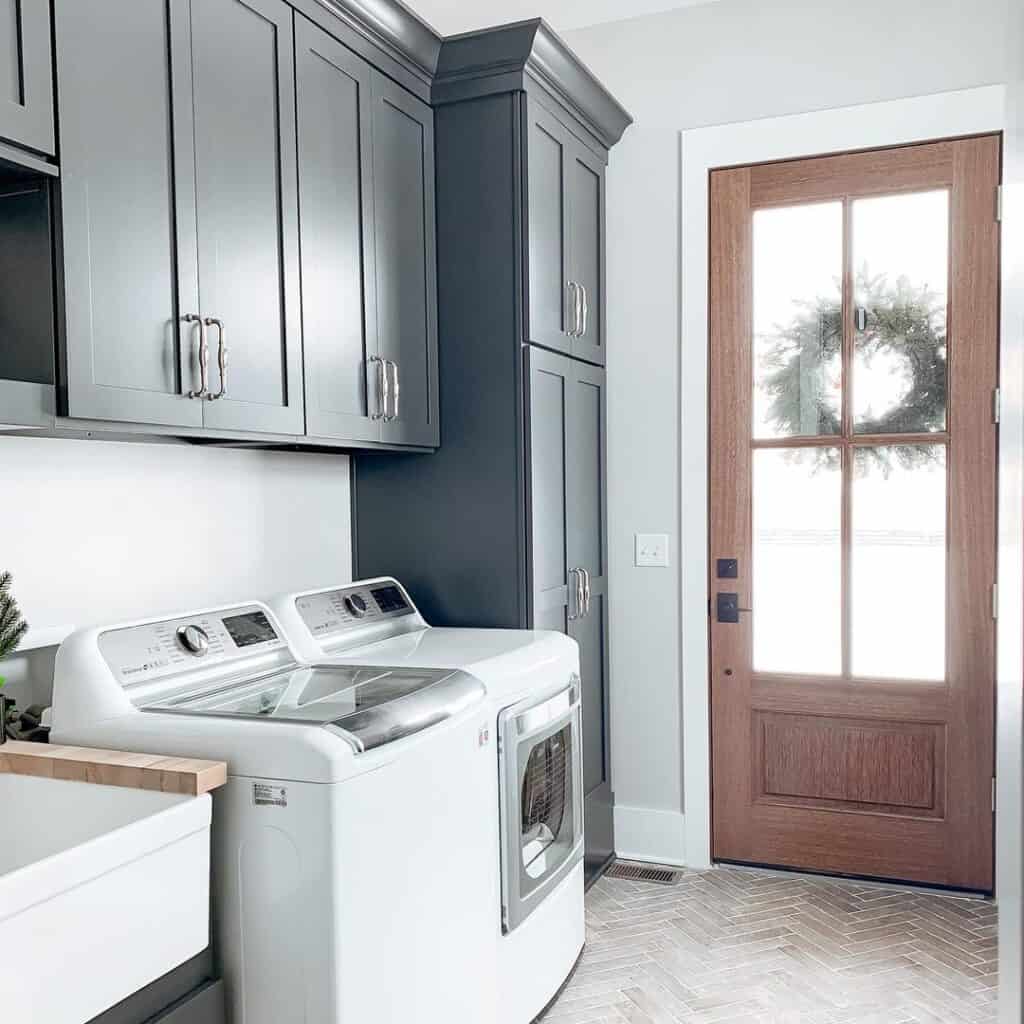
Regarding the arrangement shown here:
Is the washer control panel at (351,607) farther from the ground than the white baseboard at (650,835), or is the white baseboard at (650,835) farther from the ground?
the washer control panel at (351,607)

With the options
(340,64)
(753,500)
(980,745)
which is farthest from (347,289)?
(980,745)

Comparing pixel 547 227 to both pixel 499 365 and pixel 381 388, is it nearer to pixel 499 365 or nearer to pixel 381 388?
pixel 499 365

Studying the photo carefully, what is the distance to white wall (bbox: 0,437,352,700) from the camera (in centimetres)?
197

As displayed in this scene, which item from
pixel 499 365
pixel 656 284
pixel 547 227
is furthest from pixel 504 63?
pixel 656 284

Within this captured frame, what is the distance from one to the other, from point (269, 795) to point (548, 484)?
4.79ft

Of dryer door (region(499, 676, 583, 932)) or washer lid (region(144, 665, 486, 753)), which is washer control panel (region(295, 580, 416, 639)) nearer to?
washer lid (region(144, 665, 486, 753))

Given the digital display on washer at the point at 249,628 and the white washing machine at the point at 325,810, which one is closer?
the white washing machine at the point at 325,810

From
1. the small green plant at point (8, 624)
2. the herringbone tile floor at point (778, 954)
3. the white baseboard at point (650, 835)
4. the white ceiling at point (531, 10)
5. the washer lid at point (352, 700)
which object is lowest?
the herringbone tile floor at point (778, 954)

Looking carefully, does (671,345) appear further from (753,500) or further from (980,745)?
(980,745)

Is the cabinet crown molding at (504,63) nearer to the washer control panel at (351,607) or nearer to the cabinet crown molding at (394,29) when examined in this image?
the cabinet crown molding at (394,29)

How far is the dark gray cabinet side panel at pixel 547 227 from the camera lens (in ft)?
9.16

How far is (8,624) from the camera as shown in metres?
1.76

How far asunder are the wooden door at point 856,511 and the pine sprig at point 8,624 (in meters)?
2.18

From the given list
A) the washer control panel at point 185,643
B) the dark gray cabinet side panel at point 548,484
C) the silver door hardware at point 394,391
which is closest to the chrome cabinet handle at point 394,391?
the silver door hardware at point 394,391
